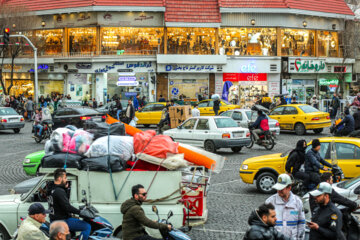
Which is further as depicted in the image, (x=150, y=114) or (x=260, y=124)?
(x=150, y=114)

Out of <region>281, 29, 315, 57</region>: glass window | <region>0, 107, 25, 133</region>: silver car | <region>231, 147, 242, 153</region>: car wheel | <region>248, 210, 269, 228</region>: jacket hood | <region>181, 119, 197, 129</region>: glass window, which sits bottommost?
<region>231, 147, 242, 153</region>: car wheel

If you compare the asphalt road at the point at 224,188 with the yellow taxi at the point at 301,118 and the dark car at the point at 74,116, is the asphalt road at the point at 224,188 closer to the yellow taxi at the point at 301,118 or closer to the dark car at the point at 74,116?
the yellow taxi at the point at 301,118

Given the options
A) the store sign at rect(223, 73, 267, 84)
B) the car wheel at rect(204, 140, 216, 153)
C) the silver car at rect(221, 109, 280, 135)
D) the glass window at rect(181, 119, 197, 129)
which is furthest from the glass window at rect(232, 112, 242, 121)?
the store sign at rect(223, 73, 267, 84)

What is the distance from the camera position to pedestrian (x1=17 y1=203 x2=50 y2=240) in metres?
6.48

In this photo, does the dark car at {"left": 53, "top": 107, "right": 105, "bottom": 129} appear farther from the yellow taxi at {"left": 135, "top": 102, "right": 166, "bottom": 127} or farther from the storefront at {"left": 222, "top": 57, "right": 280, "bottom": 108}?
the storefront at {"left": 222, "top": 57, "right": 280, "bottom": 108}

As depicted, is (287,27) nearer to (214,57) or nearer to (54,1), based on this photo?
(214,57)

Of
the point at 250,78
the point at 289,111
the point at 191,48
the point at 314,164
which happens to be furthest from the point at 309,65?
the point at 314,164

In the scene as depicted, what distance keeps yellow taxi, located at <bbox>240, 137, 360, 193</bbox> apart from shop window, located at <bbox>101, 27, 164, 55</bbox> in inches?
1216

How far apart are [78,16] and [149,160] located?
37369 millimetres

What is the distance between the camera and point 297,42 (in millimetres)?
43938

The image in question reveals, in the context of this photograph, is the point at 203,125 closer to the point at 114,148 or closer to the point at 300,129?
the point at 300,129

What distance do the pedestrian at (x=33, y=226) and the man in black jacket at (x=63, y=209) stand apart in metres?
0.84

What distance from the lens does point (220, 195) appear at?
521 inches

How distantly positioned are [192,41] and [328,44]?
1226 cm
